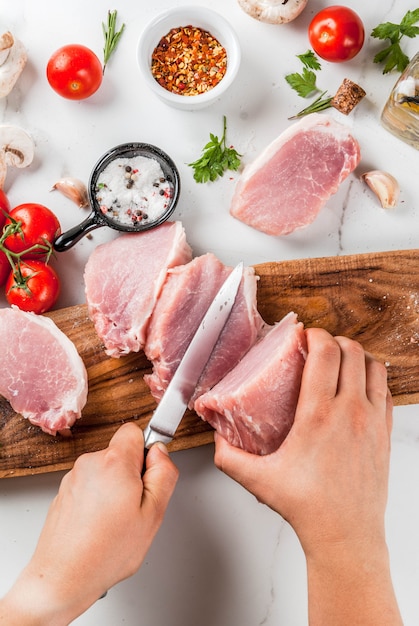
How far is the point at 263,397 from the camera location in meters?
1.77

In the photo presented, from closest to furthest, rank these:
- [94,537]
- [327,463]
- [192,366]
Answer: [94,537]
[327,463]
[192,366]

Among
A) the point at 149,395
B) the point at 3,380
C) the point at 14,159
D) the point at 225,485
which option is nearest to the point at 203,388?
the point at 149,395

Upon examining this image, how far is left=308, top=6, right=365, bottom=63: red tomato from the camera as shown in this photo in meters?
2.09

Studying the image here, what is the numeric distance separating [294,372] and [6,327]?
33.7 inches

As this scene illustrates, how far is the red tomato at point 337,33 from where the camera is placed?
209 centimetres

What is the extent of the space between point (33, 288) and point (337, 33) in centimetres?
126

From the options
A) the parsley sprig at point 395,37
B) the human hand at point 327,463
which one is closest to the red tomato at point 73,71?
the parsley sprig at point 395,37

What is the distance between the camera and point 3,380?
193cm

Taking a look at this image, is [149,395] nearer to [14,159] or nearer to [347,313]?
[347,313]

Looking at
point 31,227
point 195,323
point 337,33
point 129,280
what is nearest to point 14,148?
point 31,227

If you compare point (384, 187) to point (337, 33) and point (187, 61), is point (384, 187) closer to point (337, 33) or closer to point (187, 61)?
point (337, 33)

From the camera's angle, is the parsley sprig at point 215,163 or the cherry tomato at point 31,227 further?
the parsley sprig at point 215,163

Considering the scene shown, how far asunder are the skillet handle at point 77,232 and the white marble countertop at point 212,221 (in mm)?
123

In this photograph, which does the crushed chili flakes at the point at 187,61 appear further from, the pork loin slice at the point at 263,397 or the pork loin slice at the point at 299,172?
the pork loin slice at the point at 263,397
